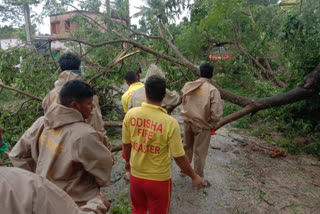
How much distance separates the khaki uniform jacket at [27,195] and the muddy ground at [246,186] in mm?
2387

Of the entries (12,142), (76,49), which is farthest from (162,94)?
(76,49)

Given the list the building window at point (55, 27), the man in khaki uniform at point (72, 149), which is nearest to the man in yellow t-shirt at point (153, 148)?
the man in khaki uniform at point (72, 149)

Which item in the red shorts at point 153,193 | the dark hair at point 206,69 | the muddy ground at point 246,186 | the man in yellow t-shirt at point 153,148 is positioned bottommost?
the muddy ground at point 246,186

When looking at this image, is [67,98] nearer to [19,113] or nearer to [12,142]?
[12,142]

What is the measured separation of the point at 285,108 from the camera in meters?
5.72

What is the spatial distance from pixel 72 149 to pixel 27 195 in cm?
63

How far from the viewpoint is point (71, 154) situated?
153cm

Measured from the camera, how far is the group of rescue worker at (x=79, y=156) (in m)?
0.95

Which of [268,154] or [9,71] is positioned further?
[268,154]

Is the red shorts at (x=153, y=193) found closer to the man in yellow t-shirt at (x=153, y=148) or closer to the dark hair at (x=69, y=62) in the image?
the man in yellow t-shirt at (x=153, y=148)

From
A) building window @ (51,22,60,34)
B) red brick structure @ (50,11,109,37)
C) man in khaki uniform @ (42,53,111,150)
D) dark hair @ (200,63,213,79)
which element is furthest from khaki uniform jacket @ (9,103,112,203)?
building window @ (51,22,60,34)

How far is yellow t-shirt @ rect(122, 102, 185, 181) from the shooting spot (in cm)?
209

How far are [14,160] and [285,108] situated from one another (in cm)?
570

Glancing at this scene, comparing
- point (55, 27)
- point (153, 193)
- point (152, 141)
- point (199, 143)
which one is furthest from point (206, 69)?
point (55, 27)
